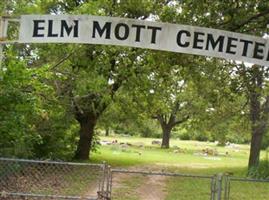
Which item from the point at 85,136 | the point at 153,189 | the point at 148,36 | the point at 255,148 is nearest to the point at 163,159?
the point at 85,136

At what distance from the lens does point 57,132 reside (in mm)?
21234

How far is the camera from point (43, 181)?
16.2 m

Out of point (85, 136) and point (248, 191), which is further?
point (85, 136)

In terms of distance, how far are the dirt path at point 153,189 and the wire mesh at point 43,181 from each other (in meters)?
1.42

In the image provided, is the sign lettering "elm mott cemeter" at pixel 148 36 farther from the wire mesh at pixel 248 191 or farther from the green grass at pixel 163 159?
the green grass at pixel 163 159

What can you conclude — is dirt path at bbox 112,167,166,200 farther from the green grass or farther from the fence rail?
the green grass

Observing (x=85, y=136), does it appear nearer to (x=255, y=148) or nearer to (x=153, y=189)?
(x=255, y=148)

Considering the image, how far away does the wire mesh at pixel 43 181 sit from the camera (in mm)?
13461

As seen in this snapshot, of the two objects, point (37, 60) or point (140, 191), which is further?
point (37, 60)

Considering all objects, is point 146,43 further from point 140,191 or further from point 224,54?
point 140,191

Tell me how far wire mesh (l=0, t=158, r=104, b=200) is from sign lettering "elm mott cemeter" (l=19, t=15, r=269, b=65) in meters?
3.44

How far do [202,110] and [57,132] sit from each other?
10397mm

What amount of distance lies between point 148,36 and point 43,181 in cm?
822

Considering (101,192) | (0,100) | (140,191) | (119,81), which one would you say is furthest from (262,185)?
(0,100)
